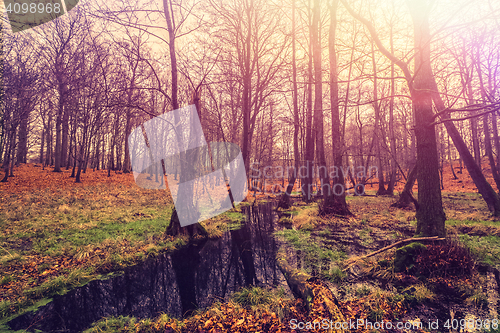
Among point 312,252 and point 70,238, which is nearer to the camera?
point 312,252

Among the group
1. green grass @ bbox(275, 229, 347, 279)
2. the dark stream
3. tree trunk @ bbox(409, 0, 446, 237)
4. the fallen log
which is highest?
tree trunk @ bbox(409, 0, 446, 237)

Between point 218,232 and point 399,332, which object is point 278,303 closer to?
point 399,332

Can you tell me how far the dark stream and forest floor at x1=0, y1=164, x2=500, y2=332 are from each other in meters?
0.37

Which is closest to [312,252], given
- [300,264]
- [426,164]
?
[300,264]

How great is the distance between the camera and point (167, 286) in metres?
5.23

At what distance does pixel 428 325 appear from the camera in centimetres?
336

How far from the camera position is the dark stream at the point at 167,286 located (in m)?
4.12

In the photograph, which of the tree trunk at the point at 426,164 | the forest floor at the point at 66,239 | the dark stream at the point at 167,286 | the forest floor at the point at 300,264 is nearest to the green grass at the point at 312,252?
the forest floor at the point at 300,264

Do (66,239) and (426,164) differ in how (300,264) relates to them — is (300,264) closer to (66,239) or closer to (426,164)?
(426,164)

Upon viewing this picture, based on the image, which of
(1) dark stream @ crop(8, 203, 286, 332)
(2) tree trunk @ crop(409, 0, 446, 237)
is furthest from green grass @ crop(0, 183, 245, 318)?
(2) tree trunk @ crop(409, 0, 446, 237)

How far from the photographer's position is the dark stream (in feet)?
13.5

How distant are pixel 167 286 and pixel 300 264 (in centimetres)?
328

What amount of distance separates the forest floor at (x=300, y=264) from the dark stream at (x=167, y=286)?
37 centimetres

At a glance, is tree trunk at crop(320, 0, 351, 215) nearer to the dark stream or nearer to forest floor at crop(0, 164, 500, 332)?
forest floor at crop(0, 164, 500, 332)
